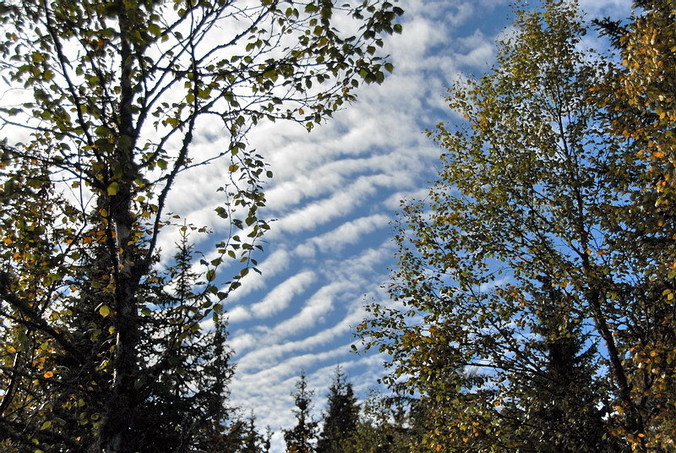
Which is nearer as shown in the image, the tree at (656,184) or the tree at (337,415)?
the tree at (656,184)

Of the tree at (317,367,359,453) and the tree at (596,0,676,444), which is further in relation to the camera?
the tree at (317,367,359,453)

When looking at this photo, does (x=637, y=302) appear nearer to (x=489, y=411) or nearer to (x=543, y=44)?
(x=489, y=411)

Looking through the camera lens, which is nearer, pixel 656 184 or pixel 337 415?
pixel 656 184

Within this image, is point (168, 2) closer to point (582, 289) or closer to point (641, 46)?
point (641, 46)

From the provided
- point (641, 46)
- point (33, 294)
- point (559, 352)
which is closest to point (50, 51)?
point (33, 294)

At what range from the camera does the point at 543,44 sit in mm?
13109

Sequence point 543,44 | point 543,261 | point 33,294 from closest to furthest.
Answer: point 33,294 < point 543,261 < point 543,44

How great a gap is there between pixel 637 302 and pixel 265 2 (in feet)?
29.7

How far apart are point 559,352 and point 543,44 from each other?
1196 cm

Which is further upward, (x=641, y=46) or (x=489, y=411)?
(x=641, y=46)

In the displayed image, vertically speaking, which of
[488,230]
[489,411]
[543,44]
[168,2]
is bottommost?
[489,411]

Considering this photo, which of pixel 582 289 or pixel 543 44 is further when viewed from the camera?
pixel 543 44

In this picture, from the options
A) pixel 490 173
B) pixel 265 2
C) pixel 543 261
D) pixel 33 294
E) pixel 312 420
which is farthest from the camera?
pixel 312 420

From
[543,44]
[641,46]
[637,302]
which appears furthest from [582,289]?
[543,44]
